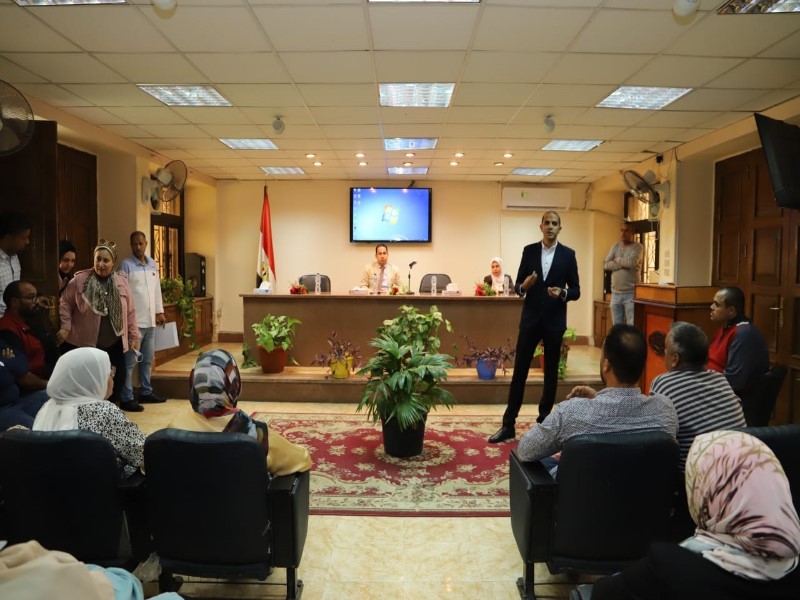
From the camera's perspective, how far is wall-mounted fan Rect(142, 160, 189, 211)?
249 inches

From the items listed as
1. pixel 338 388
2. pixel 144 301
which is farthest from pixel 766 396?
pixel 144 301

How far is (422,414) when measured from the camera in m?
3.54

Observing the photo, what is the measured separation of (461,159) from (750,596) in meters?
6.34

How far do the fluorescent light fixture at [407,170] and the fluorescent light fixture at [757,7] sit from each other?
4965mm

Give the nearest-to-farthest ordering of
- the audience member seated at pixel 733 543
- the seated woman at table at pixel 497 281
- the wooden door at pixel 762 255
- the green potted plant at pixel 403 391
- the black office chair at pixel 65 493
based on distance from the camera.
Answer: the audience member seated at pixel 733 543
the black office chair at pixel 65 493
the green potted plant at pixel 403 391
the wooden door at pixel 762 255
the seated woman at table at pixel 497 281

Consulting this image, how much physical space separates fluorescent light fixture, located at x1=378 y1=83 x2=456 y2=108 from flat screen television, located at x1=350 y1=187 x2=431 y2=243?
3.90m

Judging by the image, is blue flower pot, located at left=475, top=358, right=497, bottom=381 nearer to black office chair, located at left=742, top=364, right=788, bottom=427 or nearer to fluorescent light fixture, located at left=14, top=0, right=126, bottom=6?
black office chair, located at left=742, top=364, right=788, bottom=427

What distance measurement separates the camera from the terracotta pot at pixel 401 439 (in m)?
3.61

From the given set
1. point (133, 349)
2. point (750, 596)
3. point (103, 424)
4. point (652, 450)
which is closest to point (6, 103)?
point (133, 349)

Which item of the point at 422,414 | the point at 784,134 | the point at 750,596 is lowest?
the point at 422,414

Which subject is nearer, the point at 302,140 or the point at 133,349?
the point at 133,349

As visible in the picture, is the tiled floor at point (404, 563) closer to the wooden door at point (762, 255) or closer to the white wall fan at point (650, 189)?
the wooden door at point (762, 255)

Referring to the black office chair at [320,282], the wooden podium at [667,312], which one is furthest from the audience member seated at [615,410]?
the black office chair at [320,282]

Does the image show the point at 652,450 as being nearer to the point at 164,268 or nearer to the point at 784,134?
the point at 784,134
